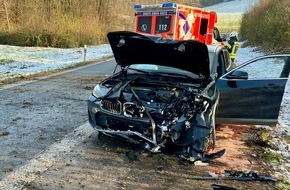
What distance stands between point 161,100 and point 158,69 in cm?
110

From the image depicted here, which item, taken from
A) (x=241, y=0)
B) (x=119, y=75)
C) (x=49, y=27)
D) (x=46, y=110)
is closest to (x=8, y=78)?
(x=46, y=110)

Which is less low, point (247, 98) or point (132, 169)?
point (247, 98)

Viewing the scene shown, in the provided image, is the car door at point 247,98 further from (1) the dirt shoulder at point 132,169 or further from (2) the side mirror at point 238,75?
(1) the dirt shoulder at point 132,169

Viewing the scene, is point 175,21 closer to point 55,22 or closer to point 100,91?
point 100,91

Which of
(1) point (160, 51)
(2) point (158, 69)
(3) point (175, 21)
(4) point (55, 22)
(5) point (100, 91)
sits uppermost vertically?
(1) point (160, 51)

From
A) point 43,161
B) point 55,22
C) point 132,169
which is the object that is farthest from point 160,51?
point 55,22

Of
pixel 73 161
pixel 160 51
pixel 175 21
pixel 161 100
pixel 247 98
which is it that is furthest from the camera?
pixel 175 21

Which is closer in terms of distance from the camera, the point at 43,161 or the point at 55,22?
the point at 43,161

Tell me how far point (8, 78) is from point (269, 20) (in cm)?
1715

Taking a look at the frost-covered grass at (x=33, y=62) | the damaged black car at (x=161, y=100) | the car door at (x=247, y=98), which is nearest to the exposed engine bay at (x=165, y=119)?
the damaged black car at (x=161, y=100)

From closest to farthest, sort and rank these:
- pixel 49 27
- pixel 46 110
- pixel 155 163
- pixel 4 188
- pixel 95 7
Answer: pixel 4 188 → pixel 155 163 → pixel 46 110 → pixel 49 27 → pixel 95 7

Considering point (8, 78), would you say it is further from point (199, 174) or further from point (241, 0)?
point (241, 0)

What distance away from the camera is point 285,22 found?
18719 millimetres

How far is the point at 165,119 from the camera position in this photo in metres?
4.34
